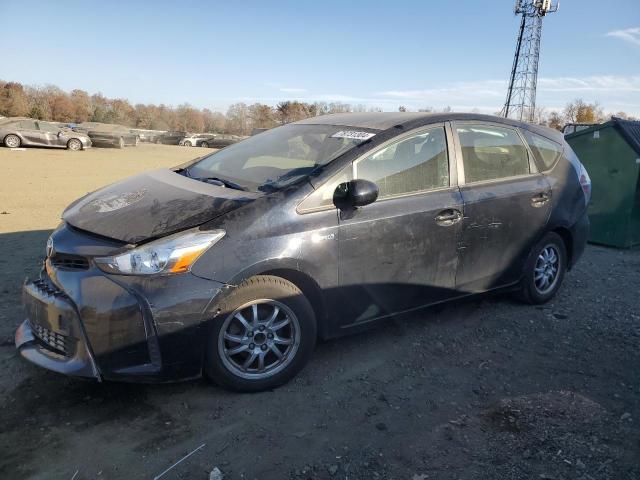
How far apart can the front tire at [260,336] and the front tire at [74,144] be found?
26.2 metres

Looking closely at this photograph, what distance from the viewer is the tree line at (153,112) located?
5841cm

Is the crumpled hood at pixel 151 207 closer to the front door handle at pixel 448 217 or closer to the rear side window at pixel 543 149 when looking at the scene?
the front door handle at pixel 448 217

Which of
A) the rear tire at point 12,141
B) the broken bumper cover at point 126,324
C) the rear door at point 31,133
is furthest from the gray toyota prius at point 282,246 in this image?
the rear door at point 31,133

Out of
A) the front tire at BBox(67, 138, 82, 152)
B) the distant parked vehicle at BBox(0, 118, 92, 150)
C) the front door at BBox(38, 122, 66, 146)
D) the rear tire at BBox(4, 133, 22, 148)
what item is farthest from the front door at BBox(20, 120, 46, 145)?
the front tire at BBox(67, 138, 82, 152)

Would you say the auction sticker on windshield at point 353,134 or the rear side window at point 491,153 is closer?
the auction sticker on windshield at point 353,134

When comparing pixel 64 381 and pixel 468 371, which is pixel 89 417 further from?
pixel 468 371

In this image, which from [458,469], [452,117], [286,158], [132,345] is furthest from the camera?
[452,117]

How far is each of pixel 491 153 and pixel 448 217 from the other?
864 mm

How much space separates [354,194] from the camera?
3.26 m

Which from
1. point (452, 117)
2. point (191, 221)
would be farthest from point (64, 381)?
point (452, 117)

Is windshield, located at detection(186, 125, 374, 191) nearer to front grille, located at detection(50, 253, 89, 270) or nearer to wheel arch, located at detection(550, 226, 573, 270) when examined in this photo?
front grille, located at detection(50, 253, 89, 270)

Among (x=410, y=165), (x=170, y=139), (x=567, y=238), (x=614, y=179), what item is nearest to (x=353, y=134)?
(x=410, y=165)

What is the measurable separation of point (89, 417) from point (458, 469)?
2.02 metres

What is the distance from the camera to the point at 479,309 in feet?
15.5
